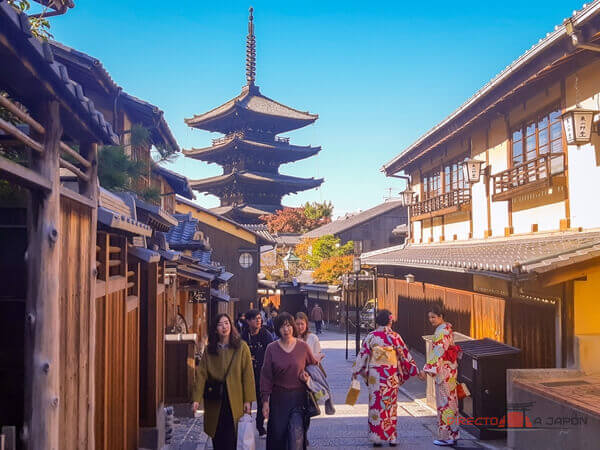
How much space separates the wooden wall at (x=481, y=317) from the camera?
315 inches

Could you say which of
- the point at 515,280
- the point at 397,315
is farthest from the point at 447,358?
the point at 397,315

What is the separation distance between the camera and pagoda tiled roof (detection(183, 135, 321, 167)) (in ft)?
125

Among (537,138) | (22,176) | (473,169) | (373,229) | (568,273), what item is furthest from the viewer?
(373,229)

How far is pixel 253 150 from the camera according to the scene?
127ft

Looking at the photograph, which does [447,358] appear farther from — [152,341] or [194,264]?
[194,264]

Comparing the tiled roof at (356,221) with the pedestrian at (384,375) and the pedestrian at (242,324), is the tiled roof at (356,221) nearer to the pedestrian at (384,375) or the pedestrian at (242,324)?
the pedestrian at (242,324)

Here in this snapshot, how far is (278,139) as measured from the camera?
40.4 meters

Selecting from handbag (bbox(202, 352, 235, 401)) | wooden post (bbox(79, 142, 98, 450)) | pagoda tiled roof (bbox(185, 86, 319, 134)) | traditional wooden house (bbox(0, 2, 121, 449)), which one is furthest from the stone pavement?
pagoda tiled roof (bbox(185, 86, 319, 134))

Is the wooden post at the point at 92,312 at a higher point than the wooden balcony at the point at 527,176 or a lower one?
lower

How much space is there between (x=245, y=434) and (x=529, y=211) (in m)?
7.84

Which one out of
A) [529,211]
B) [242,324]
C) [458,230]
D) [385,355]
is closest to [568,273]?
[385,355]

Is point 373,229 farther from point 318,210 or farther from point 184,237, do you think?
point 184,237

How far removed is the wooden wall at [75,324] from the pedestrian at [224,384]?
4.75 ft

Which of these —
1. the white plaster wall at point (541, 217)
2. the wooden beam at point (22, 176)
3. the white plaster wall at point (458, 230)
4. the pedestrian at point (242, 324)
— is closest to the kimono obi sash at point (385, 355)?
the pedestrian at point (242, 324)
